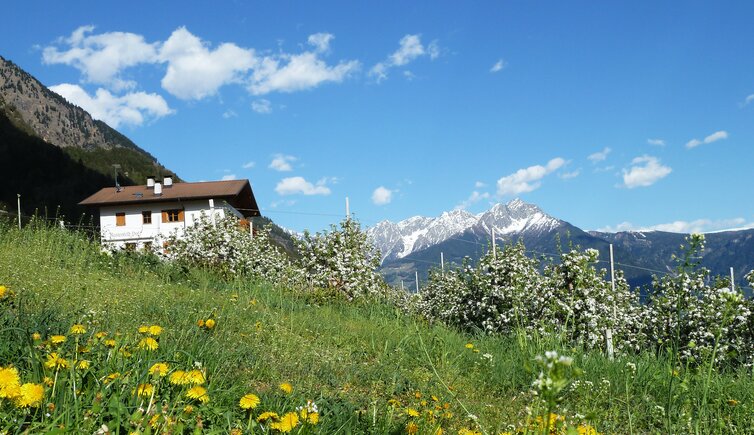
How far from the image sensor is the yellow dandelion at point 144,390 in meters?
2.15

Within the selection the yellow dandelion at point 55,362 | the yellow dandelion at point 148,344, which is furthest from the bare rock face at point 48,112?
the yellow dandelion at point 55,362

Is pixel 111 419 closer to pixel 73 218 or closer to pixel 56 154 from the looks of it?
pixel 73 218

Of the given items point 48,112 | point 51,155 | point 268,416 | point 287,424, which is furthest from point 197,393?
point 48,112

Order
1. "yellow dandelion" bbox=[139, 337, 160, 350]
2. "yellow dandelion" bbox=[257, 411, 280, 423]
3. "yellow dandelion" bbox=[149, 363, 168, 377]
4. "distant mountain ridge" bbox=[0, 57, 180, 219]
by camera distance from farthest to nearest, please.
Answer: "distant mountain ridge" bbox=[0, 57, 180, 219], "yellow dandelion" bbox=[139, 337, 160, 350], "yellow dandelion" bbox=[149, 363, 168, 377], "yellow dandelion" bbox=[257, 411, 280, 423]

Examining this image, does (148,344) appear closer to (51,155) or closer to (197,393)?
(197,393)

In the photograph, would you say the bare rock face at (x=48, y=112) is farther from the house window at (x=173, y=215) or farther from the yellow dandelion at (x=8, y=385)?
the yellow dandelion at (x=8, y=385)

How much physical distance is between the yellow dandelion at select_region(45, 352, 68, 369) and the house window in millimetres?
43060

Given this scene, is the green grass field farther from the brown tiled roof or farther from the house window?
the house window

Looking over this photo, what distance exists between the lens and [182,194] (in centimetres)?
4403

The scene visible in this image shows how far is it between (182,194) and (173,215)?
68.2 inches

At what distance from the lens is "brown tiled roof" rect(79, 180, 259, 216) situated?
42.7 m

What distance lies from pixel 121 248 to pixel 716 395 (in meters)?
9.12

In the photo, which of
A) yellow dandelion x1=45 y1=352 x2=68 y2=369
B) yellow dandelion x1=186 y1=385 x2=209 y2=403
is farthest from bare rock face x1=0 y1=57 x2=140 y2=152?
yellow dandelion x1=186 y1=385 x2=209 y2=403

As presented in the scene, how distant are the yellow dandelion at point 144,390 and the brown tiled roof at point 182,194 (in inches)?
1556
